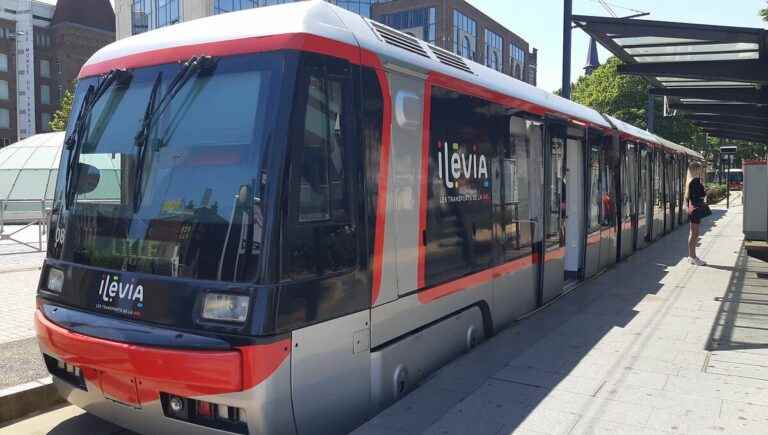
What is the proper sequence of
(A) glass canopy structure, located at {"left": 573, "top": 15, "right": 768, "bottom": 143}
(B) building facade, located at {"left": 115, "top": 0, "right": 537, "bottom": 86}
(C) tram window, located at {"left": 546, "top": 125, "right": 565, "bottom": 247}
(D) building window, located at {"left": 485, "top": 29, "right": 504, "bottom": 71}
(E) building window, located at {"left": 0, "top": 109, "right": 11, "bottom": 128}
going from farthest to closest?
1. (E) building window, located at {"left": 0, "top": 109, "right": 11, "bottom": 128}
2. (D) building window, located at {"left": 485, "top": 29, "right": 504, "bottom": 71}
3. (B) building facade, located at {"left": 115, "top": 0, "right": 537, "bottom": 86}
4. (A) glass canopy structure, located at {"left": 573, "top": 15, "right": 768, "bottom": 143}
5. (C) tram window, located at {"left": 546, "top": 125, "right": 565, "bottom": 247}

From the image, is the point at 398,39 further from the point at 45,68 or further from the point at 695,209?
the point at 45,68

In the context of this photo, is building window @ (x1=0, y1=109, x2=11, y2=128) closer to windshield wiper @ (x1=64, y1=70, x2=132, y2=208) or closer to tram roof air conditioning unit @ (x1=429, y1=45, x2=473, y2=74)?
windshield wiper @ (x1=64, y1=70, x2=132, y2=208)

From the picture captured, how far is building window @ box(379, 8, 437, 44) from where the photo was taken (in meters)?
52.2

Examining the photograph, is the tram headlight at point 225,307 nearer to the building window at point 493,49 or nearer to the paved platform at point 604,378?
the paved platform at point 604,378

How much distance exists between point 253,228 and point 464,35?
181 feet

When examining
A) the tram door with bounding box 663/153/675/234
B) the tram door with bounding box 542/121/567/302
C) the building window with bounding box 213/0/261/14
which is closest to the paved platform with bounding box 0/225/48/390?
the tram door with bounding box 542/121/567/302

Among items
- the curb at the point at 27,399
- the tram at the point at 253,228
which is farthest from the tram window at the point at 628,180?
the curb at the point at 27,399

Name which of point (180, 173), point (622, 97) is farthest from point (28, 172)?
point (622, 97)

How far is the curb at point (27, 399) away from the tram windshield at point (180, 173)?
1.38m

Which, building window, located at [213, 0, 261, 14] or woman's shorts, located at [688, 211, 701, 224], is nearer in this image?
woman's shorts, located at [688, 211, 701, 224]

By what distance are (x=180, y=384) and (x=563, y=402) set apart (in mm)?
2595

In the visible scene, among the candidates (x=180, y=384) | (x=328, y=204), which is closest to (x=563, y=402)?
(x=328, y=204)

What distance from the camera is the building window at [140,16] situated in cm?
4676

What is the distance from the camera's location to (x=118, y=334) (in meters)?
3.62
